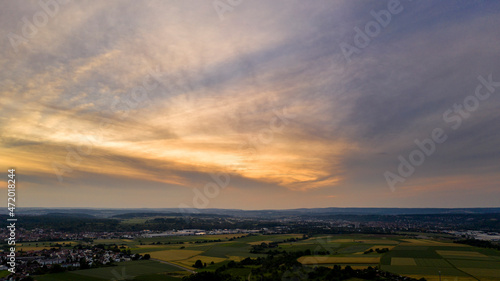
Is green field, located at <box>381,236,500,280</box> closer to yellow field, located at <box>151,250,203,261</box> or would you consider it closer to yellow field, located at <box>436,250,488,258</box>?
yellow field, located at <box>436,250,488,258</box>

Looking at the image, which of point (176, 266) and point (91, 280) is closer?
point (91, 280)

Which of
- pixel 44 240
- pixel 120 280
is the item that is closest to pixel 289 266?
pixel 120 280

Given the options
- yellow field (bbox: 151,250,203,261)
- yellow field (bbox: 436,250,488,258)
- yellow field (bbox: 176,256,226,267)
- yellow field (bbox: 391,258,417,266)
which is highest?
yellow field (bbox: 391,258,417,266)

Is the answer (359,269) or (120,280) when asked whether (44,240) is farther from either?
(359,269)

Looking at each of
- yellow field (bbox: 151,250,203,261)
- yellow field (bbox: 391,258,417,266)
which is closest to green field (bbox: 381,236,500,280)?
yellow field (bbox: 391,258,417,266)

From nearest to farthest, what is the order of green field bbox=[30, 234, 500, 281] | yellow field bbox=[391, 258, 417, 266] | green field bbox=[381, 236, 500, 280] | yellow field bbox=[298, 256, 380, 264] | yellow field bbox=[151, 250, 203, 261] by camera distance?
green field bbox=[381, 236, 500, 280]
green field bbox=[30, 234, 500, 281]
yellow field bbox=[391, 258, 417, 266]
yellow field bbox=[298, 256, 380, 264]
yellow field bbox=[151, 250, 203, 261]

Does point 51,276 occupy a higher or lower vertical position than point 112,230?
higher

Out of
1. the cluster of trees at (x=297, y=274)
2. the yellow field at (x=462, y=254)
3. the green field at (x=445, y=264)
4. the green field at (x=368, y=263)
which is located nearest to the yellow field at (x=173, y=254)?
the green field at (x=368, y=263)

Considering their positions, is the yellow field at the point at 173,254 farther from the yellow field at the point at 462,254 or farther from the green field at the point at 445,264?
the yellow field at the point at 462,254
